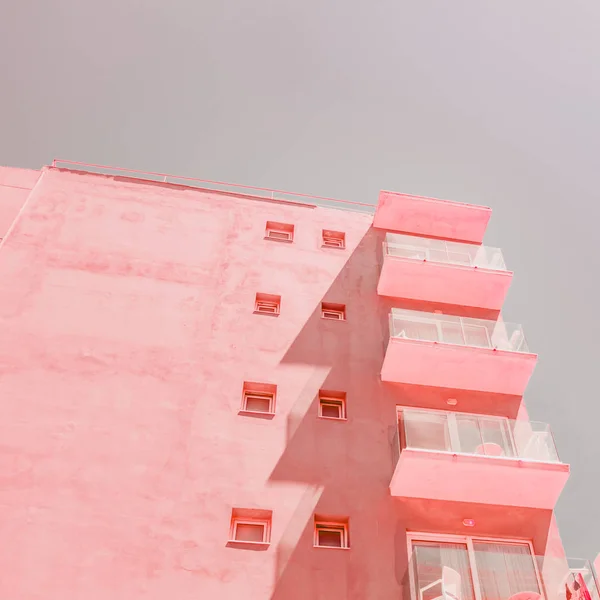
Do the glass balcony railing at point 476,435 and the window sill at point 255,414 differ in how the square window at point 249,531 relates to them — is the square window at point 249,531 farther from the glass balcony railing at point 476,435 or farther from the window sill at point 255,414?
the glass balcony railing at point 476,435

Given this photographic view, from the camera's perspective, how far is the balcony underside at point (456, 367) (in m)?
14.5

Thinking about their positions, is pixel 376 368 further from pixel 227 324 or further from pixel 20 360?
pixel 20 360

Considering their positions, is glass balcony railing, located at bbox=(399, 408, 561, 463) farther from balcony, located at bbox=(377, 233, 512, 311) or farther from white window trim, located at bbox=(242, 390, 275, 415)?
balcony, located at bbox=(377, 233, 512, 311)

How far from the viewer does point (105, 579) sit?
10.3 metres

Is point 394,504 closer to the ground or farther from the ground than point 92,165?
closer to the ground

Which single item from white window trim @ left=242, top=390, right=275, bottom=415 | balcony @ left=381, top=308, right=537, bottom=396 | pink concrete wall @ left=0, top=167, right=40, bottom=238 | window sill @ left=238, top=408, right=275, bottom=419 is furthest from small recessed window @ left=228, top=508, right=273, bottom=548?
pink concrete wall @ left=0, top=167, right=40, bottom=238

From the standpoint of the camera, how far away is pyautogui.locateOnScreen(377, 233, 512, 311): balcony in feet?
55.2

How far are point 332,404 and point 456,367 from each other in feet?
10.0

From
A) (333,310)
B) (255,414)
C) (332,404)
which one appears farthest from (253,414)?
(333,310)

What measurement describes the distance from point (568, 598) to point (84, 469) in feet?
28.5

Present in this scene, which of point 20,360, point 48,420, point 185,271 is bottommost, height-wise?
point 48,420

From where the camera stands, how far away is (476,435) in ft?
41.2

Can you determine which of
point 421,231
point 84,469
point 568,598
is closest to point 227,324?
point 84,469

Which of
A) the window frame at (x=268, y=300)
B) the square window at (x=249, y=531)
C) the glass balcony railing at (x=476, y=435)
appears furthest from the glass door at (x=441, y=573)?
the window frame at (x=268, y=300)
